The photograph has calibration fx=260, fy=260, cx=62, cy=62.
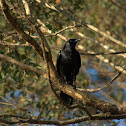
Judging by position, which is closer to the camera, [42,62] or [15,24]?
[15,24]

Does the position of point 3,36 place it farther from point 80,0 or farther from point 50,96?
point 80,0

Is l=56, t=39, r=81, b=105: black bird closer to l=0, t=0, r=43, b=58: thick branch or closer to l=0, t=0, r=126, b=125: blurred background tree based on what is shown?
l=0, t=0, r=126, b=125: blurred background tree

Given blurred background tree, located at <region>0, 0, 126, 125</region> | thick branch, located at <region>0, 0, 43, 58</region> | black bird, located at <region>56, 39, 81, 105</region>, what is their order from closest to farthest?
thick branch, located at <region>0, 0, 43, 58</region> → blurred background tree, located at <region>0, 0, 126, 125</region> → black bird, located at <region>56, 39, 81, 105</region>

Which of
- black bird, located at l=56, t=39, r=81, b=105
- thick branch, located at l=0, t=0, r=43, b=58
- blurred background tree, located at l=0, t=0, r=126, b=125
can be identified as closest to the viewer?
thick branch, located at l=0, t=0, r=43, b=58

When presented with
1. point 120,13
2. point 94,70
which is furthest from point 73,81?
point 120,13

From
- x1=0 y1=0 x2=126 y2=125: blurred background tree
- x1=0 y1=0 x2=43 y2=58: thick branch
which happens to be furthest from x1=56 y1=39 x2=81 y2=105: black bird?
x1=0 y1=0 x2=43 y2=58: thick branch

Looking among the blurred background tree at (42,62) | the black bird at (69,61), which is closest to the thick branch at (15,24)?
the blurred background tree at (42,62)

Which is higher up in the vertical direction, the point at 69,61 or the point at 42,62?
the point at 42,62

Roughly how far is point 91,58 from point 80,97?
4065mm

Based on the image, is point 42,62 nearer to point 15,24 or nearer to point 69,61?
point 69,61

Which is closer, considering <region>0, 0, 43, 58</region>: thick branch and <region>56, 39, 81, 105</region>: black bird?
<region>0, 0, 43, 58</region>: thick branch

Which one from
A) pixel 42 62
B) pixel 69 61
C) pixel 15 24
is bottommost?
pixel 15 24

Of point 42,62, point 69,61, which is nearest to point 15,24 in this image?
point 69,61

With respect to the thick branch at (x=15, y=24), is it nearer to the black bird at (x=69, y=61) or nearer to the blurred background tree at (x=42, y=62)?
the blurred background tree at (x=42, y=62)
